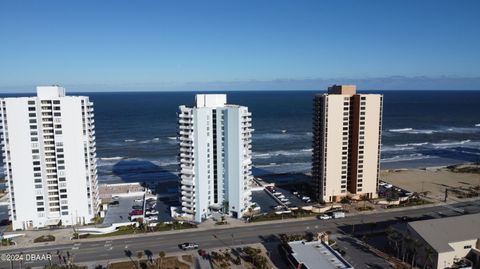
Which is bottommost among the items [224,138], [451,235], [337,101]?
[451,235]

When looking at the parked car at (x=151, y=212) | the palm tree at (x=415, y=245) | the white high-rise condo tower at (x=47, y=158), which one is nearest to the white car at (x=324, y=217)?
the palm tree at (x=415, y=245)

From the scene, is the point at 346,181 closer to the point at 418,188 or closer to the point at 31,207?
the point at 418,188

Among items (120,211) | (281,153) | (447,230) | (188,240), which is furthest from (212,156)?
(281,153)

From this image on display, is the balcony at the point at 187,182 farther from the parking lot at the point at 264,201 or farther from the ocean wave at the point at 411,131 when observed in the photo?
the ocean wave at the point at 411,131

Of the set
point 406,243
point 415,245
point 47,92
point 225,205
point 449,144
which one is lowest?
point 406,243

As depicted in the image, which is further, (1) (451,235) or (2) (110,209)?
(2) (110,209)

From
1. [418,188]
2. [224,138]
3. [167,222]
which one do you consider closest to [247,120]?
[224,138]

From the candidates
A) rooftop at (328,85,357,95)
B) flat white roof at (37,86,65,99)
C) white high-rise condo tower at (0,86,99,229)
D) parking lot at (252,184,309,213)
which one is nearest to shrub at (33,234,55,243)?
white high-rise condo tower at (0,86,99,229)

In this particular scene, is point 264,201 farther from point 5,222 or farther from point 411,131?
point 411,131
